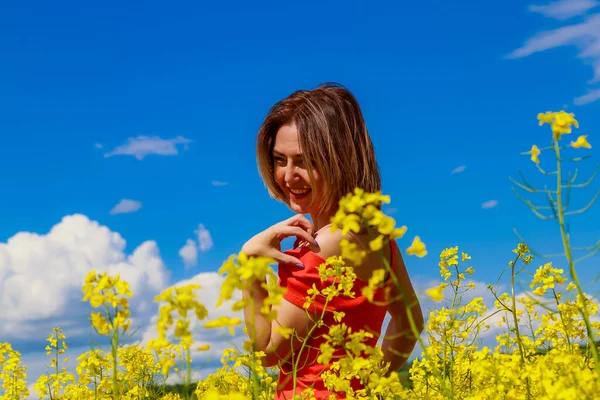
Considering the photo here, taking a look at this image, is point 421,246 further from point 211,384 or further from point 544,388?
point 211,384

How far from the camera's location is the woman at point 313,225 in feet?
10.2

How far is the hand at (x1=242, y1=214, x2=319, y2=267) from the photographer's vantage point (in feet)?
10.0

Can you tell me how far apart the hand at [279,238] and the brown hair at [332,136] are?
0.42 m

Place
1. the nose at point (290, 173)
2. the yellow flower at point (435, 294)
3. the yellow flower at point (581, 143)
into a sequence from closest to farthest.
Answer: the yellow flower at point (435, 294), the yellow flower at point (581, 143), the nose at point (290, 173)

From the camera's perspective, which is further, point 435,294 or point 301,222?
point 301,222

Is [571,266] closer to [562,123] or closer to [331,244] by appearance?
[562,123]

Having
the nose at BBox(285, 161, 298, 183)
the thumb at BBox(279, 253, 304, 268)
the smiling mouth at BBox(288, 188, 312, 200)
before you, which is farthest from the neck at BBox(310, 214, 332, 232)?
the thumb at BBox(279, 253, 304, 268)

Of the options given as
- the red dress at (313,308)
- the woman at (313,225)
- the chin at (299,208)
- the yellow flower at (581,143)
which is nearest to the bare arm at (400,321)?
the woman at (313,225)

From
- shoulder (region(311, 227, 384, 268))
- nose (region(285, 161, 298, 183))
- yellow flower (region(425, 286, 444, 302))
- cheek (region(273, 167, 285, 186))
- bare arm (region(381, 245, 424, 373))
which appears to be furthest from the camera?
cheek (region(273, 167, 285, 186))

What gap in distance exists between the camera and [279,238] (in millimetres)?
3129

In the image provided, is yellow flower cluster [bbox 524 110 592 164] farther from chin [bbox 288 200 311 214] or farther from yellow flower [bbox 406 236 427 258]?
chin [bbox 288 200 311 214]

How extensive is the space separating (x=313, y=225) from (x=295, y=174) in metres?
0.48

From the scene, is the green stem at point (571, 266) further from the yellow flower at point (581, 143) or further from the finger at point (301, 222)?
the finger at point (301, 222)

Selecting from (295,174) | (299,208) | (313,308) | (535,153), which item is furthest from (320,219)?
(535,153)
